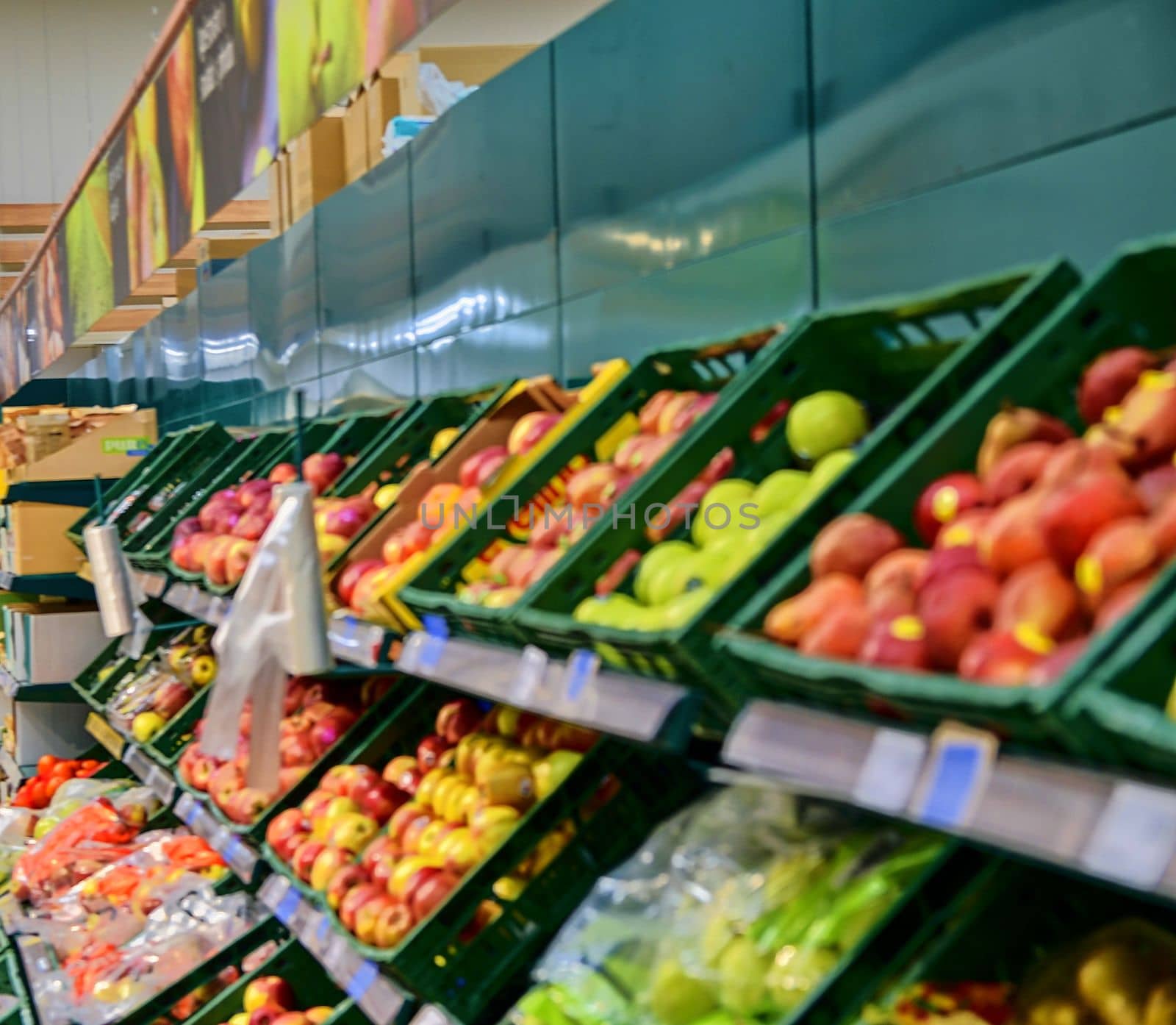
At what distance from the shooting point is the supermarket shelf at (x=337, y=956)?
2170 mm

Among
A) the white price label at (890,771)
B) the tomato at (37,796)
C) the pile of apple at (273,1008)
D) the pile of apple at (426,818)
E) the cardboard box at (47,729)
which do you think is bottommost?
the tomato at (37,796)

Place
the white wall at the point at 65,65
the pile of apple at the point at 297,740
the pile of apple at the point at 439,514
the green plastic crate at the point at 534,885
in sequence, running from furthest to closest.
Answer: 1. the white wall at the point at 65,65
2. the pile of apple at the point at 297,740
3. the pile of apple at the point at 439,514
4. the green plastic crate at the point at 534,885

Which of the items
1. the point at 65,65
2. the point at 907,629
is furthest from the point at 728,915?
the point at 65,65

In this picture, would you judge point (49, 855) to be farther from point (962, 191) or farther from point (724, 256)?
point (962, 191)

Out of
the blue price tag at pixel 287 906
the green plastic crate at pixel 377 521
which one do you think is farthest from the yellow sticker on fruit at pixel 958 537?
the blue price tag at pixel 287 906

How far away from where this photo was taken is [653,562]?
66.4 inches

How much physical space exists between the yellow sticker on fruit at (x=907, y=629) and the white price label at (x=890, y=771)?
0.09 m

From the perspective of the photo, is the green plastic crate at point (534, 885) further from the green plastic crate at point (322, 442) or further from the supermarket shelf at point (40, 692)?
the supermarket shelf at point (40, 692)

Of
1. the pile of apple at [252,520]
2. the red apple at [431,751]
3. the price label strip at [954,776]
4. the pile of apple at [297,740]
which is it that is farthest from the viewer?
the pile of apple at [297,740]

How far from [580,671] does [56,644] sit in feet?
16.4

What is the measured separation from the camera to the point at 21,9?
949 cm

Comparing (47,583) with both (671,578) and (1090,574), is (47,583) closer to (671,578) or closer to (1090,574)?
(671,578)

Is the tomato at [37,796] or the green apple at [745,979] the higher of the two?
the green apple at [745,979]

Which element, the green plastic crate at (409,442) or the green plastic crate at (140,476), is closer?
the green plastic crate at (409,442)
